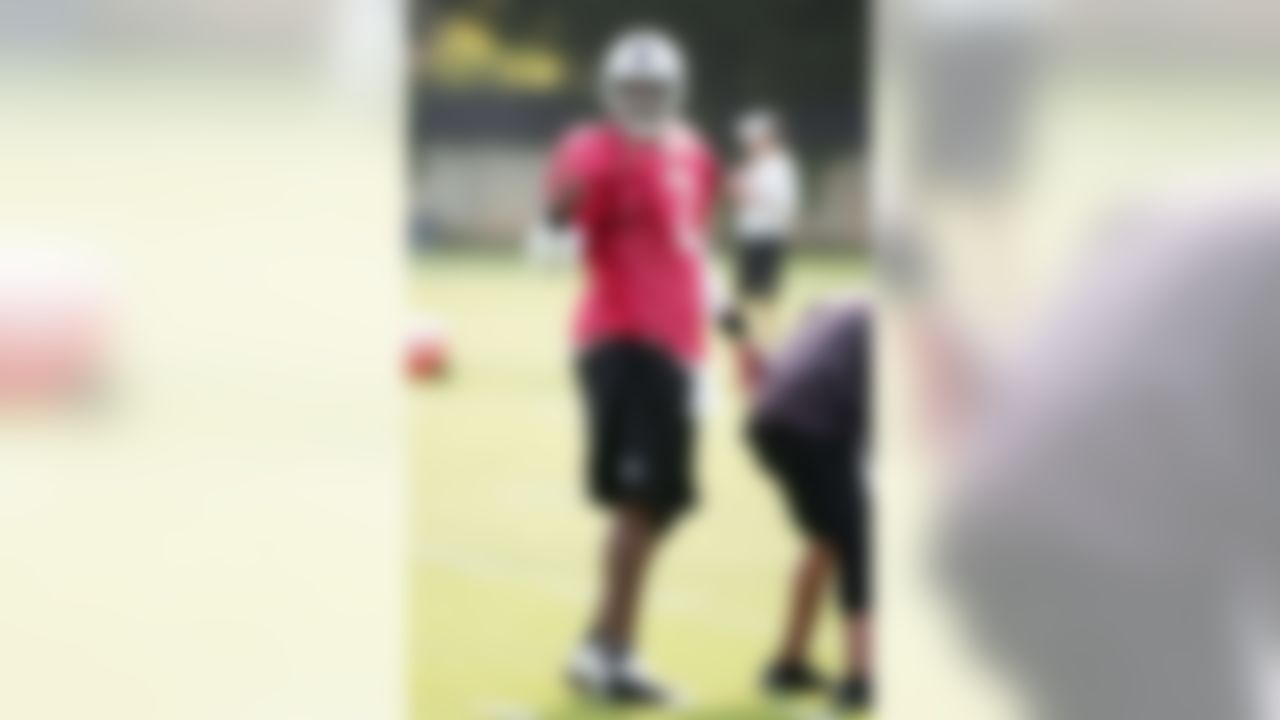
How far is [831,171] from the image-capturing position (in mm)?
1347

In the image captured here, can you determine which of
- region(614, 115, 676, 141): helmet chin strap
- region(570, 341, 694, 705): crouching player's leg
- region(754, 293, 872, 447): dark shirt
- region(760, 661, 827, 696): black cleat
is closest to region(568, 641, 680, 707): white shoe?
region(570, 341, 694, 705): crouching player's leg

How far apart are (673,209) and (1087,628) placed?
51 centimetres

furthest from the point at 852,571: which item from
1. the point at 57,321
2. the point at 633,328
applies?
the point at 57,321

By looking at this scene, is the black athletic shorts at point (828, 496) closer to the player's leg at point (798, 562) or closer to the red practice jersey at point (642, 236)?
the player's leg at point (798, 562)

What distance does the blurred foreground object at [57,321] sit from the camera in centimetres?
136

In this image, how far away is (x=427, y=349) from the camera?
1.35 m

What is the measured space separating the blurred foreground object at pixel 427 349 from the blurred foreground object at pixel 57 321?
0.26 meters

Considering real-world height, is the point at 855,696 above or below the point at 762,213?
below

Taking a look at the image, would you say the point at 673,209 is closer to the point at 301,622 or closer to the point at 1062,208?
the point at 1062,208

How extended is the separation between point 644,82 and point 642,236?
5.7 inches

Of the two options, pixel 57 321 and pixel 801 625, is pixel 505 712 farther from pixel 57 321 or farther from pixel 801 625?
pixel 57 321

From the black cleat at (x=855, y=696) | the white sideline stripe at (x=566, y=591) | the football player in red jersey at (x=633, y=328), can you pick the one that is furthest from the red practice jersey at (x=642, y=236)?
the black cleat at (x=855, y=696)

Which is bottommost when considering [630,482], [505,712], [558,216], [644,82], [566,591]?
[505,712]

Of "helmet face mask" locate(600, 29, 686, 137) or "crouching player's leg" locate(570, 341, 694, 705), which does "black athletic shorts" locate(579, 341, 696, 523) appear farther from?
"helmet face mask" locate(600, 29, 686, 137)
